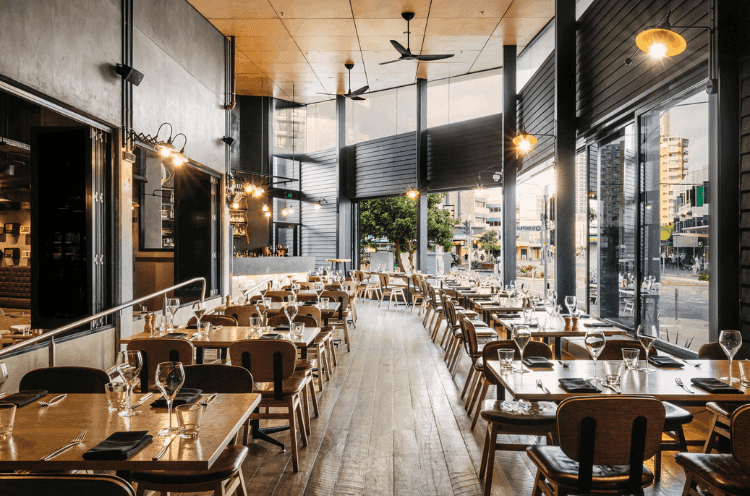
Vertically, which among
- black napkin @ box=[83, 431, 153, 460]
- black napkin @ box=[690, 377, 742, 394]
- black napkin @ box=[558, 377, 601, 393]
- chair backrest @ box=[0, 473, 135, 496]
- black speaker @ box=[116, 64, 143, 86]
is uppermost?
black speaker @ box=[116, 64, 143, 86]

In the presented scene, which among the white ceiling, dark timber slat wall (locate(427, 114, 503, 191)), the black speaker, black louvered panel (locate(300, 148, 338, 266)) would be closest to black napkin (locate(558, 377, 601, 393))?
the black speaker

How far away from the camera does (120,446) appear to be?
5.61 feet

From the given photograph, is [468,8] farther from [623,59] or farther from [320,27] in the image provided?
[623,59]

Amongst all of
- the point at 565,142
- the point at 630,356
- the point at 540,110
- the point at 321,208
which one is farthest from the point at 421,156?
the point at 630,356

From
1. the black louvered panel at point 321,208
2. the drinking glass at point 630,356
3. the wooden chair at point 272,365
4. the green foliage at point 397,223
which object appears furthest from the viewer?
the green foliage at point 397,223

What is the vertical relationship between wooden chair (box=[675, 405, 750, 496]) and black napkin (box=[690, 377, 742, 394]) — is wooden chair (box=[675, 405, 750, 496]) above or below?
below

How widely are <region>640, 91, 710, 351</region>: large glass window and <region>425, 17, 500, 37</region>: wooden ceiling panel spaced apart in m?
4.49

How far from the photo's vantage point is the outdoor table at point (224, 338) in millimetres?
3915

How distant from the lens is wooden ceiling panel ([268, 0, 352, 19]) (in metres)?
7.88

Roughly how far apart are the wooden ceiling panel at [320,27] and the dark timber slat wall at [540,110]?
3.58 metres

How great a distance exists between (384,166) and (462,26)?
4669mm

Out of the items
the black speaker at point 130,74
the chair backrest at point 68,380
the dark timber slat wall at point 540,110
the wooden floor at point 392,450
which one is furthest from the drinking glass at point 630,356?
the black speaker at point 130,74

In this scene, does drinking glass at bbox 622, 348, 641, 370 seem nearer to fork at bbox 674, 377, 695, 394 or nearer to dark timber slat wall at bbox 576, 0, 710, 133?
fork at bbox 674, 377, 695, 394

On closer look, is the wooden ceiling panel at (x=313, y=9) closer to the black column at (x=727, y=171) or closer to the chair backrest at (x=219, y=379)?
the black column at (x=727, y=171)
